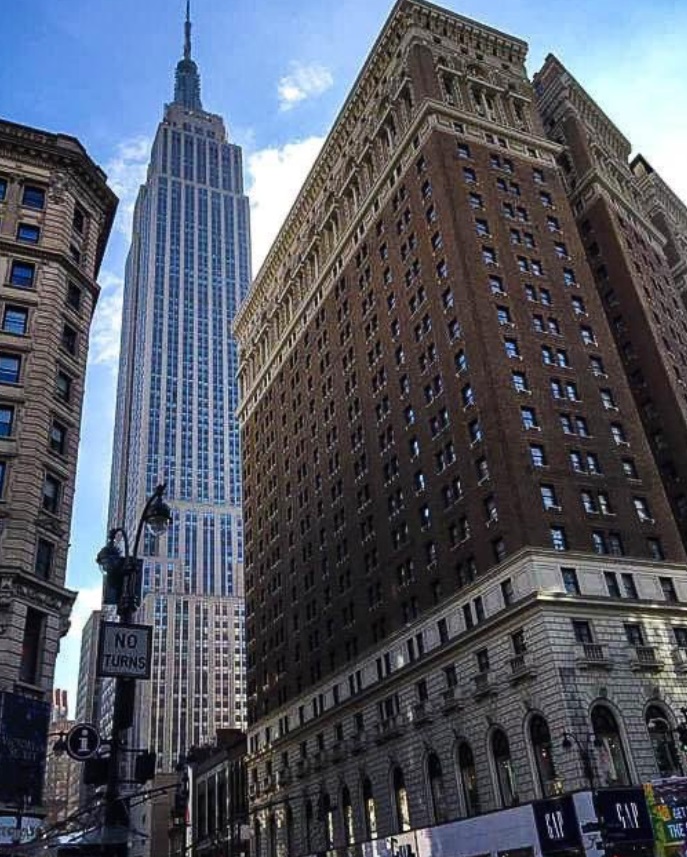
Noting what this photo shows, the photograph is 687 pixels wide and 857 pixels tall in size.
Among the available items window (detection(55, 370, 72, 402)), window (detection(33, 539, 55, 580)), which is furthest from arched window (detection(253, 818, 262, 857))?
window (detection(55, 370, 72, 402))

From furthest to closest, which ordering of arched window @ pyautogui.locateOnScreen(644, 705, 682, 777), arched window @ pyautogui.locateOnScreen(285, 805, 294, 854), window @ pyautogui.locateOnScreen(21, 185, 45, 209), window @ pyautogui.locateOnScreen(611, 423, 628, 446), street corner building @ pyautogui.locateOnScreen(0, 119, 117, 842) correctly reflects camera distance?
arched window @ pyautogui.locateOnScreen(285, 805, 294, 854) → window @ pyautogui.locateOnScreen(611, 423, 628, 446) → window @ pyautogui.locateOnScreen(21, 185, 45, 209) → arched window @ pyautogui.locateOnScreen(644, 705, 682, 777) → street corner building @ pyautogui.locateOnScreen(0, 119, 117, 842)

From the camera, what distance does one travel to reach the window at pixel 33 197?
47.3m

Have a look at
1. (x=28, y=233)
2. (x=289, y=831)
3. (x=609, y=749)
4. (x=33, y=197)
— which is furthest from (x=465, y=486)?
(x=289, y=831)

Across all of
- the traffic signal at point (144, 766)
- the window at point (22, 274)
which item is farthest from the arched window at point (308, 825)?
the traffic signal at point (144, 766)

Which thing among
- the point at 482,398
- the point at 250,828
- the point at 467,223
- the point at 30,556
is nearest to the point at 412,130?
the point at 467,223

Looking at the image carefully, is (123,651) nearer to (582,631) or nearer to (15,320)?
(15,320)

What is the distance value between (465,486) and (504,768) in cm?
1842

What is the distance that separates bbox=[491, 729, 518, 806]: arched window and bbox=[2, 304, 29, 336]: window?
35445 mm

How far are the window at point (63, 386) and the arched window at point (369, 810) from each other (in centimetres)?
3804

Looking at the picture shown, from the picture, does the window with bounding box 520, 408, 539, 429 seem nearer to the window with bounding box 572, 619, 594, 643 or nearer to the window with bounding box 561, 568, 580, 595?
the window with bounding box 561, 568, 580, 595

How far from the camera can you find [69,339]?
4606 centimetres

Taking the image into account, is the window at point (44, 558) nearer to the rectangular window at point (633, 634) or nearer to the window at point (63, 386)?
the window at point (63, 386)

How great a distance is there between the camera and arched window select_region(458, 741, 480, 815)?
50906 millimetres

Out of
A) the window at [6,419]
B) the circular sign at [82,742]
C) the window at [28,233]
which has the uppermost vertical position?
the window at [28,233]
